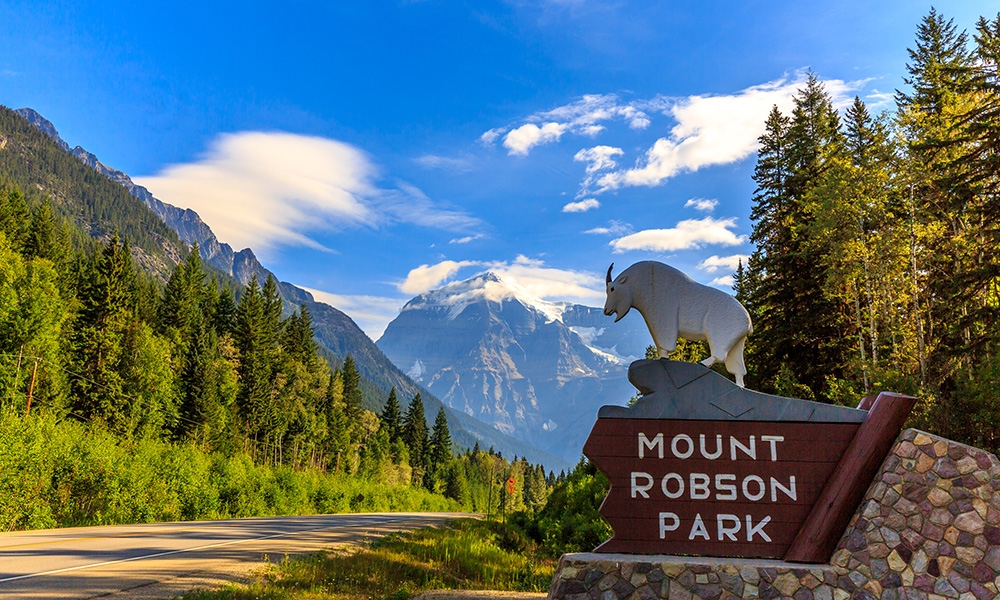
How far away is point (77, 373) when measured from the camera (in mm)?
39250

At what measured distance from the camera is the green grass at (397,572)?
30.2 ft

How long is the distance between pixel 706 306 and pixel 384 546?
391 inches

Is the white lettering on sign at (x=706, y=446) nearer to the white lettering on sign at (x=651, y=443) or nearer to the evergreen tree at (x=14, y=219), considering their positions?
the white lettering on sign at (x=651, y=443)

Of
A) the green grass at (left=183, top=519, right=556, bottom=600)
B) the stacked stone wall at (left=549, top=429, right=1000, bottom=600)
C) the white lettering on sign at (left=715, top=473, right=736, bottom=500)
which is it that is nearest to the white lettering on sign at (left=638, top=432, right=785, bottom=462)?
the white lettering on sign at (left=715, top=473, right=736, bottom=500)

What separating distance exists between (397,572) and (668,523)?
Result: 6.25 meters

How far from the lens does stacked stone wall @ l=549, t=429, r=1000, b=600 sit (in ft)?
21.9

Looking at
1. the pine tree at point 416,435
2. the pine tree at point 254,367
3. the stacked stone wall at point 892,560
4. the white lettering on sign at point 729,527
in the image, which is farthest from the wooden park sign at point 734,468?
the pine tree at point 416,435

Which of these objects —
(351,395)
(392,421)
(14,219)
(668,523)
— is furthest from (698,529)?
(392,421)

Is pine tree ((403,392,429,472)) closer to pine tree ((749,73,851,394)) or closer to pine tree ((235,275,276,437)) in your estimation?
pine tree ((235,275,276,437))

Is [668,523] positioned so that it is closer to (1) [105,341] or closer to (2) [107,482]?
(2) [107,482]

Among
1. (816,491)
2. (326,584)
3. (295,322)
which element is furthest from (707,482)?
(295,322)

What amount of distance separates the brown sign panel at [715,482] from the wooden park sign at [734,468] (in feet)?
0.04

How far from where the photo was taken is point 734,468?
756 cm

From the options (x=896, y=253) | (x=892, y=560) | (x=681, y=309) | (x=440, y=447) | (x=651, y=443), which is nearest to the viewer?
(x=892, y=560)
